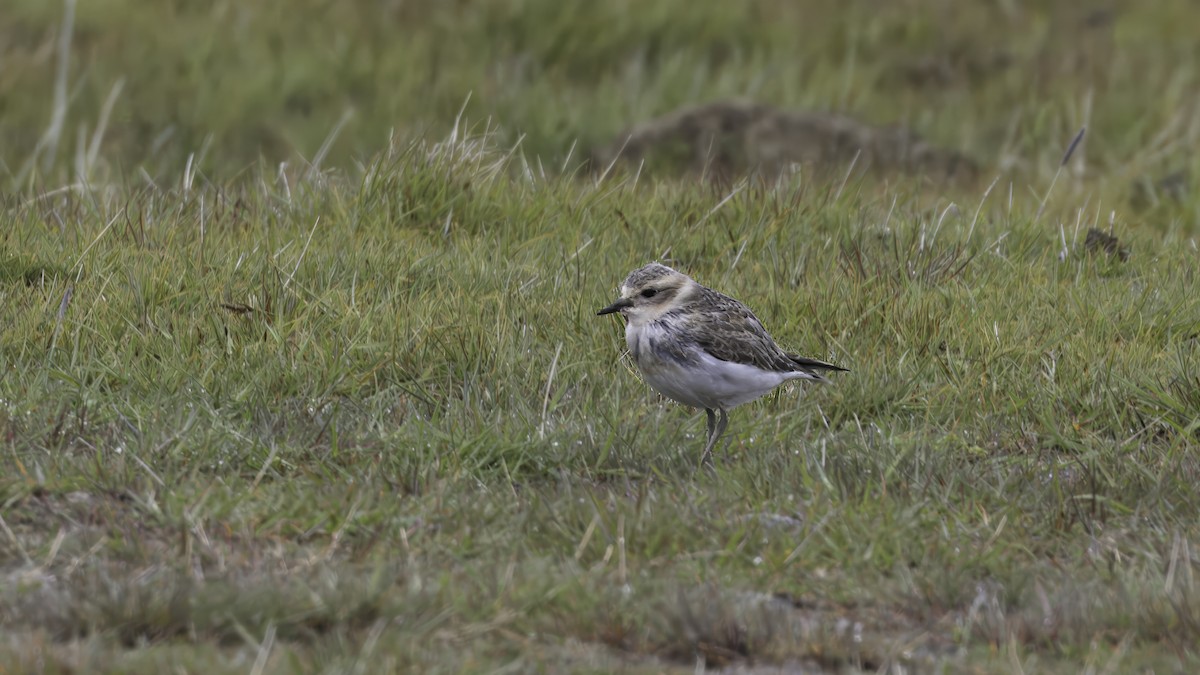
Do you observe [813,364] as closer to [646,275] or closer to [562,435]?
[646,275]

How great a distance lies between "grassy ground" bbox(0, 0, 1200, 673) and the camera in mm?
3920

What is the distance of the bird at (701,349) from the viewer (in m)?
5.19

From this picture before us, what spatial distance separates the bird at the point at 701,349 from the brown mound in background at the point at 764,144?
196 inches

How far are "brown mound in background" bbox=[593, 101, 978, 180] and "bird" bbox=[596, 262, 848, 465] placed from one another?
4.99 meters

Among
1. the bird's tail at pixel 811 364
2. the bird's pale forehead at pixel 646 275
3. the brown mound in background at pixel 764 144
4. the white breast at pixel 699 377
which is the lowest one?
the brown mound in background at pixel 764 144

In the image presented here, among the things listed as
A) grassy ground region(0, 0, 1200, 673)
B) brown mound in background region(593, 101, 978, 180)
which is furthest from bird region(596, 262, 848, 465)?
brown mound in background region(593, 101, 978, 180)

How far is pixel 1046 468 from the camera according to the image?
513cm

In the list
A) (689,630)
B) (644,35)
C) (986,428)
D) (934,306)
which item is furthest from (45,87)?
(689,630)

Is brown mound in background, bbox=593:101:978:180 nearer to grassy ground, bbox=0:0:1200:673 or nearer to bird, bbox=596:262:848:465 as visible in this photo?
grassy ground, bbox=0:0:1200:673

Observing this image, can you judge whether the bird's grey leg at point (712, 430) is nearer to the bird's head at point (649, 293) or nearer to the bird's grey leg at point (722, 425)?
the bird's grey leg at point (722, 425)

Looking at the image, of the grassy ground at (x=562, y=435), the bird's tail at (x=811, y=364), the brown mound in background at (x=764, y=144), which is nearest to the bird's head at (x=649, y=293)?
the grassy ground at (x=562, y=435)

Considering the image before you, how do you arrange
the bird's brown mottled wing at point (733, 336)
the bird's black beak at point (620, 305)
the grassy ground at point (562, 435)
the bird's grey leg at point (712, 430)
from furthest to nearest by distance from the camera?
the bird's black beak at point (620, 305) → the bird's brown mottled wing at point (733, 336) → the bird's grey leg at point (712, 430) → the grassy ground at point (562, 435)

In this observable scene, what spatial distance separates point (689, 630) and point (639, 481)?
3.95ft

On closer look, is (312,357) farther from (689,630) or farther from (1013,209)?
(1013,209)
